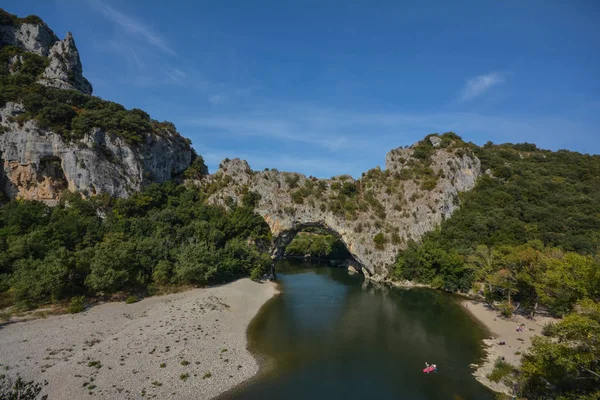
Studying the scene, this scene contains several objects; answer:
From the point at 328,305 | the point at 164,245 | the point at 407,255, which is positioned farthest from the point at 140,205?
the point at 407,255

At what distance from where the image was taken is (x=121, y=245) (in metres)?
32.9

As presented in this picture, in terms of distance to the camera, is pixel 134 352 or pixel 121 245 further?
pixel 121 245

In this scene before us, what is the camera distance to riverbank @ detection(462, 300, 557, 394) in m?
19.4

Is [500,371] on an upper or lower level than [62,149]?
lower

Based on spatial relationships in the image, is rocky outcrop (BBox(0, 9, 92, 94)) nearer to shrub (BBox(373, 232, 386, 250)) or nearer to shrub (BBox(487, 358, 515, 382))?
shrub (BBox(373, 232, 386, 250))

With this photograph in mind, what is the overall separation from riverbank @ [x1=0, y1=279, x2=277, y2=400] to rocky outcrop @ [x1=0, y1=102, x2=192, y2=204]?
88.7 ft

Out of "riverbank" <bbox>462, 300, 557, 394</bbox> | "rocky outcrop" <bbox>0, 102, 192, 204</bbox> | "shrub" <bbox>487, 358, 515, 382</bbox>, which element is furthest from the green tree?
"rocky outcrop" <bbox>0, 102, 192, 204</bbox>

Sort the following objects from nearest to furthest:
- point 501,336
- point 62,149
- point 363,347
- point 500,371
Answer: point 500,371, point 363,347, point 501,336, point 62,149

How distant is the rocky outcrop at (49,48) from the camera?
5472cm

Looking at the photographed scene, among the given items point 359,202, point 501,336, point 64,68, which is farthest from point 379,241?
point 64,68

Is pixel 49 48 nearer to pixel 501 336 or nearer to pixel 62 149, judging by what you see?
pixel 62 149

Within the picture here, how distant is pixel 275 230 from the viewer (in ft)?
176

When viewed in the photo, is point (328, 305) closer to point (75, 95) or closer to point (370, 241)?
point (370, 241)

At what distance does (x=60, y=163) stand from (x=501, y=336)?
6442 centimetres
